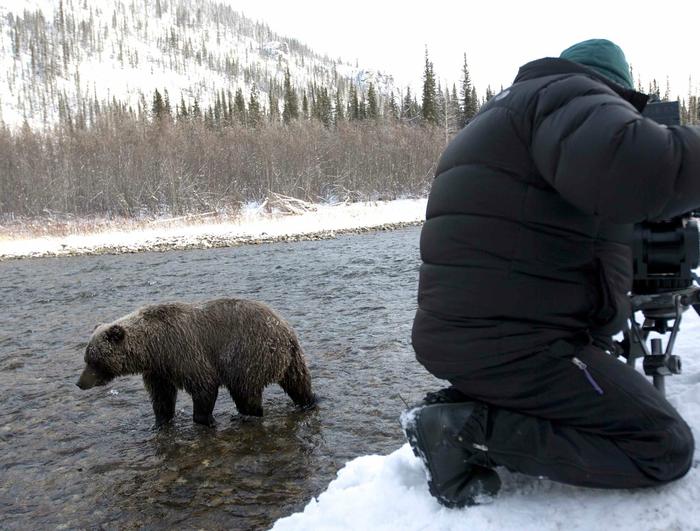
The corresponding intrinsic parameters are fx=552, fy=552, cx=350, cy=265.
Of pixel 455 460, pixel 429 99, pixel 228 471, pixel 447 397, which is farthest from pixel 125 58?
pixel 455 460

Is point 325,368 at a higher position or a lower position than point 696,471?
lower

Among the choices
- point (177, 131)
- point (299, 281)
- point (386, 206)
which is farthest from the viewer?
point (177, 131)

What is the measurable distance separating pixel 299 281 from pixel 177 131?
139ft

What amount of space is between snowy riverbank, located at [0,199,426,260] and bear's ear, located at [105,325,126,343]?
2238 centimetres

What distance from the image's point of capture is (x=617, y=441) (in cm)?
237

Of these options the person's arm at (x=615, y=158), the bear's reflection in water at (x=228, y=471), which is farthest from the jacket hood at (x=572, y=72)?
the bear's reflection in water at (x=228, y=471)

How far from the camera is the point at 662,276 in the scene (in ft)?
9.38

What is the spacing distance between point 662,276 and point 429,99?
73.8m

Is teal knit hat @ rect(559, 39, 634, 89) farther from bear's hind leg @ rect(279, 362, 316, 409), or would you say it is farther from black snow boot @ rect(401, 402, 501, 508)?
bear's hind leg @ rect(279, 362, 316, 409)

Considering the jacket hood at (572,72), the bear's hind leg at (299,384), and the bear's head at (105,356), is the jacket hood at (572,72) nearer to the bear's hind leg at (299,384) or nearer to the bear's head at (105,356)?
the bear's hind leg at (299,384)

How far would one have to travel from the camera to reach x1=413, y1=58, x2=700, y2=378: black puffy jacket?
2.09m

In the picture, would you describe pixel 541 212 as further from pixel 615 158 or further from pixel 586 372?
pixel 586 372

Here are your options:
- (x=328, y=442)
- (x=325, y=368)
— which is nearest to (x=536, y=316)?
(x=328, y=442)

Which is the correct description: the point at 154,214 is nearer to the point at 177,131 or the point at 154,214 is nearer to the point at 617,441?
the point at 177,131
